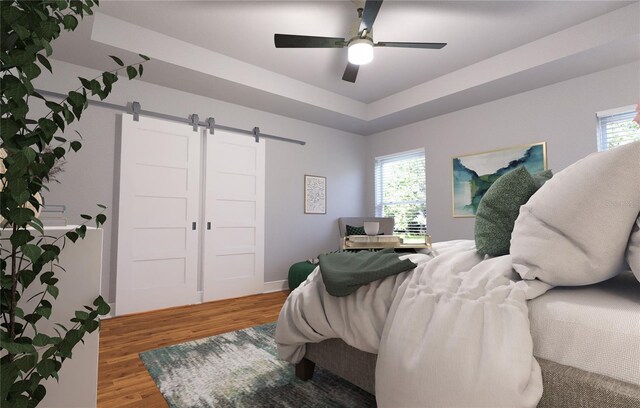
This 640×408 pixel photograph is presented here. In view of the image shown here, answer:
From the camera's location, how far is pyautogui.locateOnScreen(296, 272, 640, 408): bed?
2.50ft

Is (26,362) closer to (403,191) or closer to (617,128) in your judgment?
(617,128)

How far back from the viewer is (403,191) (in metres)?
5.12

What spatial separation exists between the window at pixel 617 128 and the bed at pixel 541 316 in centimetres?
288

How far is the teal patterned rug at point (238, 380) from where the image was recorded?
1575 millimetres

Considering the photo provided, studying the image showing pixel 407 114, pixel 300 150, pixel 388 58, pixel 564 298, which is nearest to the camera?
pixel 564 298

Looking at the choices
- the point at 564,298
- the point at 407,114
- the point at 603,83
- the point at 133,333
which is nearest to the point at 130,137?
the point at 133,333

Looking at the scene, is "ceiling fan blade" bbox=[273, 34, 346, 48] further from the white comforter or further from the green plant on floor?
the white comforter

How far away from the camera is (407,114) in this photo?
4.52m

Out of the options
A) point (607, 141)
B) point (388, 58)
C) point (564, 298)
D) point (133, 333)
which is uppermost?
point (388, 58)

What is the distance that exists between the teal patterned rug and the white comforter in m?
0.44

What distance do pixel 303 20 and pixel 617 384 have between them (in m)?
3.07

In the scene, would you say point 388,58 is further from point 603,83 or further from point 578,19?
point 603,83

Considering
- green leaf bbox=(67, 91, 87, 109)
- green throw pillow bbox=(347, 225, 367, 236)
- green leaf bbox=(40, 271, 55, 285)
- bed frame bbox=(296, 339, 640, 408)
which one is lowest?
bed frame bbox=(296, 339, 640, 408)

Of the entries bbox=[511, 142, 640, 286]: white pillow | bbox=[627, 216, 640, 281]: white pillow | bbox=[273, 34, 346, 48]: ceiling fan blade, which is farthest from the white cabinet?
bbox=[627, 216, 640, 281]: white pillow
